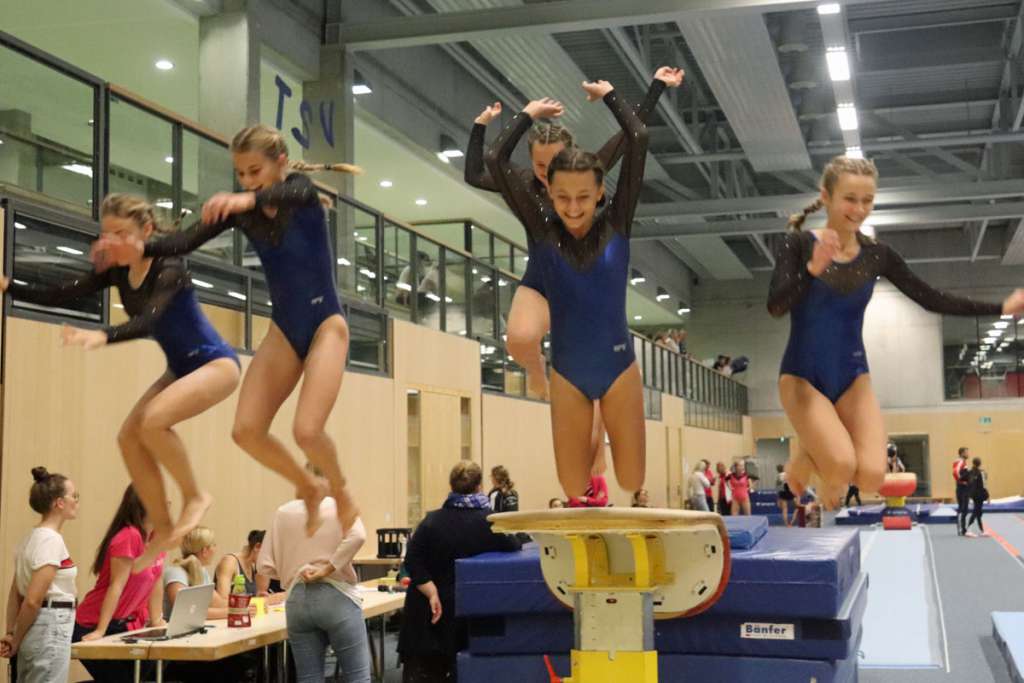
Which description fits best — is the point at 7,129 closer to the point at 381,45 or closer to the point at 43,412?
the point at 43,412

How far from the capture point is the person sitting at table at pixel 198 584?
34.1ft

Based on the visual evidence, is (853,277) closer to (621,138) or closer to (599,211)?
(599,211)

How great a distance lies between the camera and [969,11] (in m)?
23.2

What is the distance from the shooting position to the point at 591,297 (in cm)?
528

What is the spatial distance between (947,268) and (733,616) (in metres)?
→ 35.3

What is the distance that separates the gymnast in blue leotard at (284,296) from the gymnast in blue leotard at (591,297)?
0.99 meters

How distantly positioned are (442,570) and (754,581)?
264 cm

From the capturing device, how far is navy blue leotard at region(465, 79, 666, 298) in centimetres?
565

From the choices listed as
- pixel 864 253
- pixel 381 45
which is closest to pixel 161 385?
pixel 864 253

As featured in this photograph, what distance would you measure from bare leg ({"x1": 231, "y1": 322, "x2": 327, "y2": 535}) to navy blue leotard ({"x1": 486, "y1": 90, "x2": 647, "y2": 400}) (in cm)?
115

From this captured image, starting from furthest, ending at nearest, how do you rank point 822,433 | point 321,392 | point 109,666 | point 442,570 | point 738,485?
point 738,485, point 442,570, point 109,666, point 822,433, point 321,392

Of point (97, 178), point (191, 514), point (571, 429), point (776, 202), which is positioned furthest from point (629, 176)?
point (776, 202)

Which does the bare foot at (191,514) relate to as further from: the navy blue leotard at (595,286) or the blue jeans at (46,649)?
the blue jeans at (46,649)

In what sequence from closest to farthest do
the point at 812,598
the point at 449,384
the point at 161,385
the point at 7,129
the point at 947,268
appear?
1. the point at 161,385
2. the point at 812,598
3. the point at 7,129
4. the point at 449,384
5. the point at 947,268
